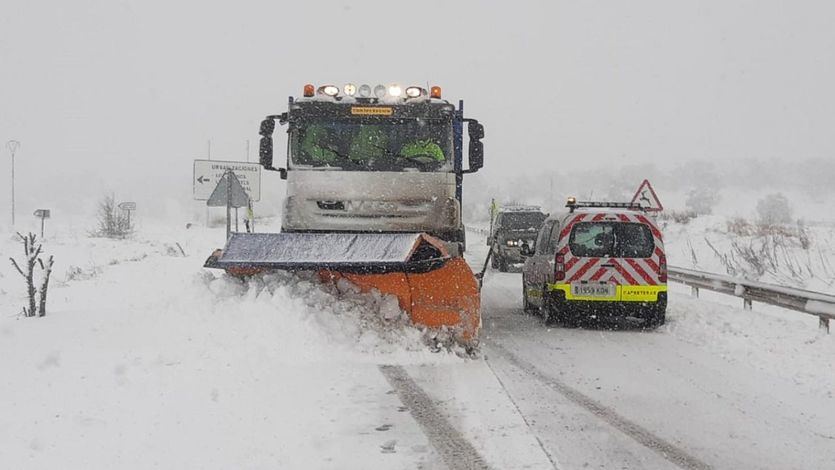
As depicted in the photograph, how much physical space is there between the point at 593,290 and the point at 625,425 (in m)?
5.18

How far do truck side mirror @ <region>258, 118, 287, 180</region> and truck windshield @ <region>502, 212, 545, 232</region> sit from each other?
13.5 meters

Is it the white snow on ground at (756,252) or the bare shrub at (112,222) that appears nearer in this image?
the white snow on ground at (756,252)

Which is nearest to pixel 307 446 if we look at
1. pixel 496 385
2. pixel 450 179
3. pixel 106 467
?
pixel 106 467

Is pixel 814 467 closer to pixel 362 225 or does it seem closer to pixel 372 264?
pixel 372 264

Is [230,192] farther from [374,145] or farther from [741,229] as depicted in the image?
[741,229]

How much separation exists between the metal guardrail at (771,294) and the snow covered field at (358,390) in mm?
364

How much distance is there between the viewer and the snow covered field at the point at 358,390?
190 inches

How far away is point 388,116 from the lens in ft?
33.9

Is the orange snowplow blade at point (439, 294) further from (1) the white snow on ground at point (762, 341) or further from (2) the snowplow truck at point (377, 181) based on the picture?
(1) the white snow on ground at point (762, 341)

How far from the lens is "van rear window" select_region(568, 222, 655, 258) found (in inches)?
425

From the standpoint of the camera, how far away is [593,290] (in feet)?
35.1

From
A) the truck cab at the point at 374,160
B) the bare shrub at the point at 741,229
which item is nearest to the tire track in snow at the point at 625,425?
the truck cab at the point at 374,160

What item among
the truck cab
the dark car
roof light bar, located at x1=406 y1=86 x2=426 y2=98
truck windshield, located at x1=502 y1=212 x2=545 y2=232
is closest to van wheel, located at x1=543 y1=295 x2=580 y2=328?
the truck cab

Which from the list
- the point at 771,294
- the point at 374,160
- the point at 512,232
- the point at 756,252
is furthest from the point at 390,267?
the point at 756,252
